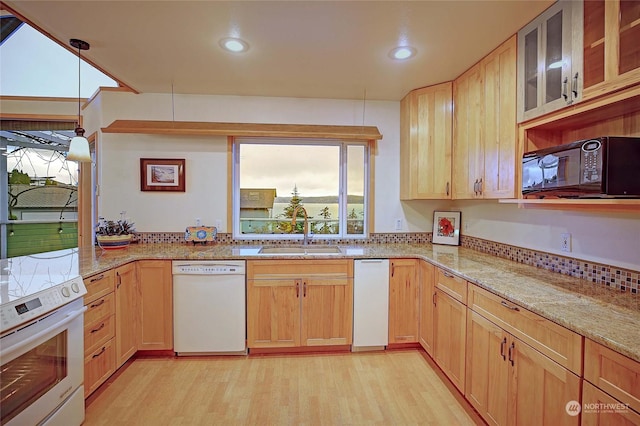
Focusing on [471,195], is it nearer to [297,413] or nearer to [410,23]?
[410,23]

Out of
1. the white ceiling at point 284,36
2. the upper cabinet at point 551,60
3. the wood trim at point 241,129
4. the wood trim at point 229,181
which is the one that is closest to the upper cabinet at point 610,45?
the upper cabinet at point 551,60

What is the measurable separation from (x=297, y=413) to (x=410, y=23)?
2567 mm

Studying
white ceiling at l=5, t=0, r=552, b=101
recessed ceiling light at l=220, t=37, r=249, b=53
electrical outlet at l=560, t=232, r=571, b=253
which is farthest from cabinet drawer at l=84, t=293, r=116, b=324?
electrical outlet at l=560, t=232, r=571, b=253

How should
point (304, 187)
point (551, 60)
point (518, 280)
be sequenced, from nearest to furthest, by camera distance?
point (551, 60) → point (518, 280) → point (304, 187)

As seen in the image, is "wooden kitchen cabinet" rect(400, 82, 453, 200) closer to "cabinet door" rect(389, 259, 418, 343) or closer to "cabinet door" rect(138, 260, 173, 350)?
"cabinet door" rect(389, 259, 418, 343)

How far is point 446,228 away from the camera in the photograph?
3121 millimetres

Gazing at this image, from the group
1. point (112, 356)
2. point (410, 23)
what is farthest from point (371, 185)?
point (112, 356)

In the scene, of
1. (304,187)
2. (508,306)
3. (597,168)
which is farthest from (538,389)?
(304,187)

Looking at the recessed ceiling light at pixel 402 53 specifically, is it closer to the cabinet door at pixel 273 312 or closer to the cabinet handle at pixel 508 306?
the cabinet handle at pixel 508 306

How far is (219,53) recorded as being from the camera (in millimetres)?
2170

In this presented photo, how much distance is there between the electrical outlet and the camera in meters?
1.84

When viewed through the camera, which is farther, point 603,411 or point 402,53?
point 402,53

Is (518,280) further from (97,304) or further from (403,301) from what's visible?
(97,304)

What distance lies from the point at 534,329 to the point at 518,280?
0.47m
